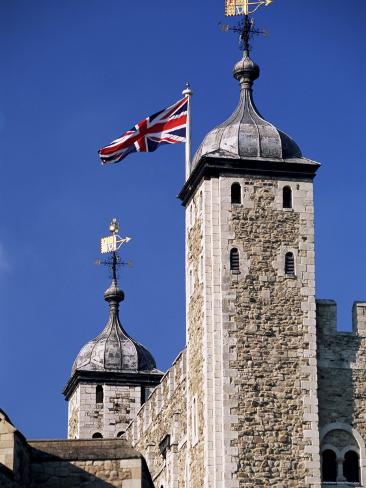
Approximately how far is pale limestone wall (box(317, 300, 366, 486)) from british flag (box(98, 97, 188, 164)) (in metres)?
7.55

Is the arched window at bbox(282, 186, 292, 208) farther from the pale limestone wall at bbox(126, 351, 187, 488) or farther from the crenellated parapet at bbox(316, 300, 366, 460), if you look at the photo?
the pale limestone wall at bbox(126, 351, 187, 488)

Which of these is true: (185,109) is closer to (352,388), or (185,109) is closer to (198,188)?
(198,188)

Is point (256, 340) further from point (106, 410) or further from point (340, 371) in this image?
point (106, 410)

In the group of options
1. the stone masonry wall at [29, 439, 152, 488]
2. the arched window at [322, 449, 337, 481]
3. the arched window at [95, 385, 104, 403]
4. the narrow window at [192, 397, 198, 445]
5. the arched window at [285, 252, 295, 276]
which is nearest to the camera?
the stone masonry wall at [29, 439, 152, 488]

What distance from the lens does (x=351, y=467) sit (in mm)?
45188

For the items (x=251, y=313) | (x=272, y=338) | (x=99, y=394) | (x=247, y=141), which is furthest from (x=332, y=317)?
(x=99, y=394)

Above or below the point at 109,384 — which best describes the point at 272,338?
below

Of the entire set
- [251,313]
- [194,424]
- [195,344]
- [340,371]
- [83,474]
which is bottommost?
[83,474]

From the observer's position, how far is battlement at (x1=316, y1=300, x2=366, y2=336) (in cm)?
4591

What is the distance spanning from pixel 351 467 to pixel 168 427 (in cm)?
722

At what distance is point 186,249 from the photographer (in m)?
48.1

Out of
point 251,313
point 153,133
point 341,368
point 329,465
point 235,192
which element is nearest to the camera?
point 251,313

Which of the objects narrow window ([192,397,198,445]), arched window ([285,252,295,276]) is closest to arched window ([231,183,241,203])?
arched window ([285,252,295,276])

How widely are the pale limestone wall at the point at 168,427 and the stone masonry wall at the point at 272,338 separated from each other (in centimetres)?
425
